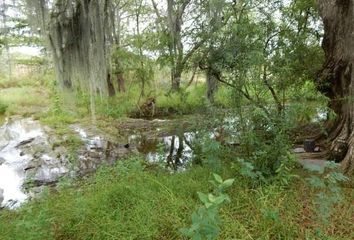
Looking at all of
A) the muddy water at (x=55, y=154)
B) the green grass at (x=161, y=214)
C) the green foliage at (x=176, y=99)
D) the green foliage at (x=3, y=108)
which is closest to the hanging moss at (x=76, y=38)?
the muddy water at (x=55, y=154)

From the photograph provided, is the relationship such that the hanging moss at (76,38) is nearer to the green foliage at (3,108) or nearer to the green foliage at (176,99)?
the green foliage at (176,99)

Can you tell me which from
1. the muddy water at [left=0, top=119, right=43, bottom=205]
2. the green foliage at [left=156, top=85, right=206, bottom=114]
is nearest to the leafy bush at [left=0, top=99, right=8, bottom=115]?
the muddy water at [left=0, top=119, right=43, bottom=205]

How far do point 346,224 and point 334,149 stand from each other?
1641 mm

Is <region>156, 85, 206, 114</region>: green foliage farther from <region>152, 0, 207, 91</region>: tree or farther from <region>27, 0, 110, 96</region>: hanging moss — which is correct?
<region>27, 0, 110, 96</region>: hanging moss

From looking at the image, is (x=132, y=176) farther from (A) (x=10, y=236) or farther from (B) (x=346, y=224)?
(B) (x=346, y=224)

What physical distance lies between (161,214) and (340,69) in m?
3.42

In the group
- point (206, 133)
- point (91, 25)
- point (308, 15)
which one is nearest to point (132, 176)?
point (206, 133)

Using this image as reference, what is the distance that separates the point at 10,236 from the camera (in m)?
2.46

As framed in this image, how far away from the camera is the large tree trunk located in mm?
4047

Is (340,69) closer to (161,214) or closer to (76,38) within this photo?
(161,214)

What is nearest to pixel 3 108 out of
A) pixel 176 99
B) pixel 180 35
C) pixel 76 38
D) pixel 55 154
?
pixel 176 99

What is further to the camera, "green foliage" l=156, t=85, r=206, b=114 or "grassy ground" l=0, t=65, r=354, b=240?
"green foliage" l=156, t=85, r=206, b=114

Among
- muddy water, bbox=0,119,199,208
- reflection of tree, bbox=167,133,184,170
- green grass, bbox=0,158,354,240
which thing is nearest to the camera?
green grass, bbox=0,158,354,240

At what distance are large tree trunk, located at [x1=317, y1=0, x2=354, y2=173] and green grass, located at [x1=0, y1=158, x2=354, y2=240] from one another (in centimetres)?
122
